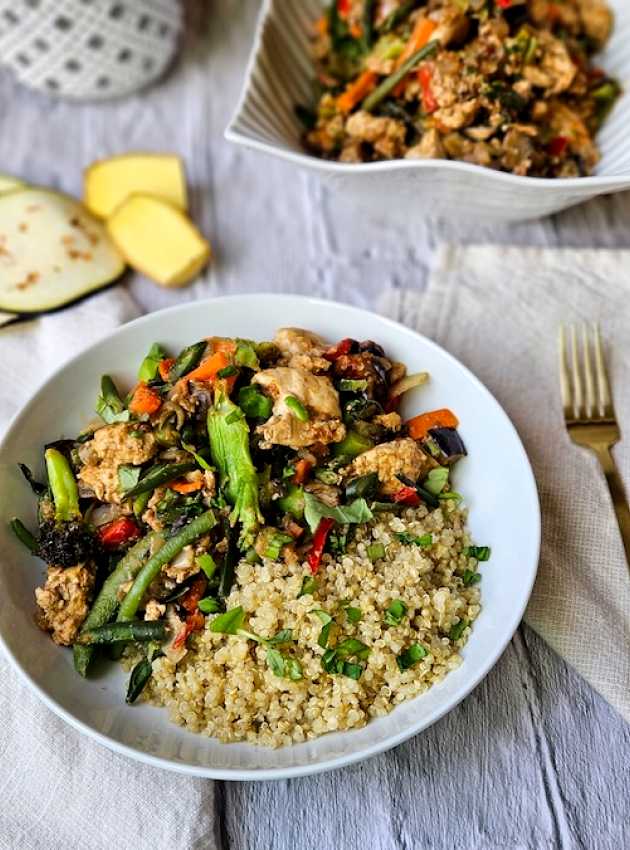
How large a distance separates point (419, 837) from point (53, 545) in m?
1.12

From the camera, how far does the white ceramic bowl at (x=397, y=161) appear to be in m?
2.55

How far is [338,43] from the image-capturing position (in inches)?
121

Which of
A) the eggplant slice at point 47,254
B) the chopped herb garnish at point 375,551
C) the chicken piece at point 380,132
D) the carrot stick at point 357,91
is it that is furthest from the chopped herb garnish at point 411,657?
the carrot stick at point 357,91

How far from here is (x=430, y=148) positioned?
270 centimetres

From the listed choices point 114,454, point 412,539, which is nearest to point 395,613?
point 412,539

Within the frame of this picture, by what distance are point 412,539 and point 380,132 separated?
4.61 ft

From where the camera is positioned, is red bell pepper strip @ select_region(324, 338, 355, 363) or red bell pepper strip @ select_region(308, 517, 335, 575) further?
red bell pepper strip @ select_region(324, 338, 355, 363)

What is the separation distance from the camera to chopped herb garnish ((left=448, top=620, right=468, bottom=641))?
2.07 metres

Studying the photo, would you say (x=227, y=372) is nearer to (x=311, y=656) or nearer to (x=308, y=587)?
(x=308, y=587)

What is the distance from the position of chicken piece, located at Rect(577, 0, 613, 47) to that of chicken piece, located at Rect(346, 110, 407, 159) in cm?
85

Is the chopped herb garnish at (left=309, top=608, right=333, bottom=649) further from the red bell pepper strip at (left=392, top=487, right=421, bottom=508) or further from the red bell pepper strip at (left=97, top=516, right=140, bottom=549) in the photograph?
the red bell pepper strip at (left=97, top=516, right=140, bottom=549)

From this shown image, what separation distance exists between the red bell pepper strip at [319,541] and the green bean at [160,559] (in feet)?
0.81

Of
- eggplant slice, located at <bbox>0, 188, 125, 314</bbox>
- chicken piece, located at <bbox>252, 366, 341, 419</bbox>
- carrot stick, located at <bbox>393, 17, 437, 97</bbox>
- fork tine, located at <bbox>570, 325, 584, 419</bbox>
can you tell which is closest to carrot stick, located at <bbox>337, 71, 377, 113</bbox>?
carrot stick, located at <bbox>393, 17, 437, 97</bbox>

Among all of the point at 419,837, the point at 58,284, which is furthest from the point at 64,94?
the point at 419,837
